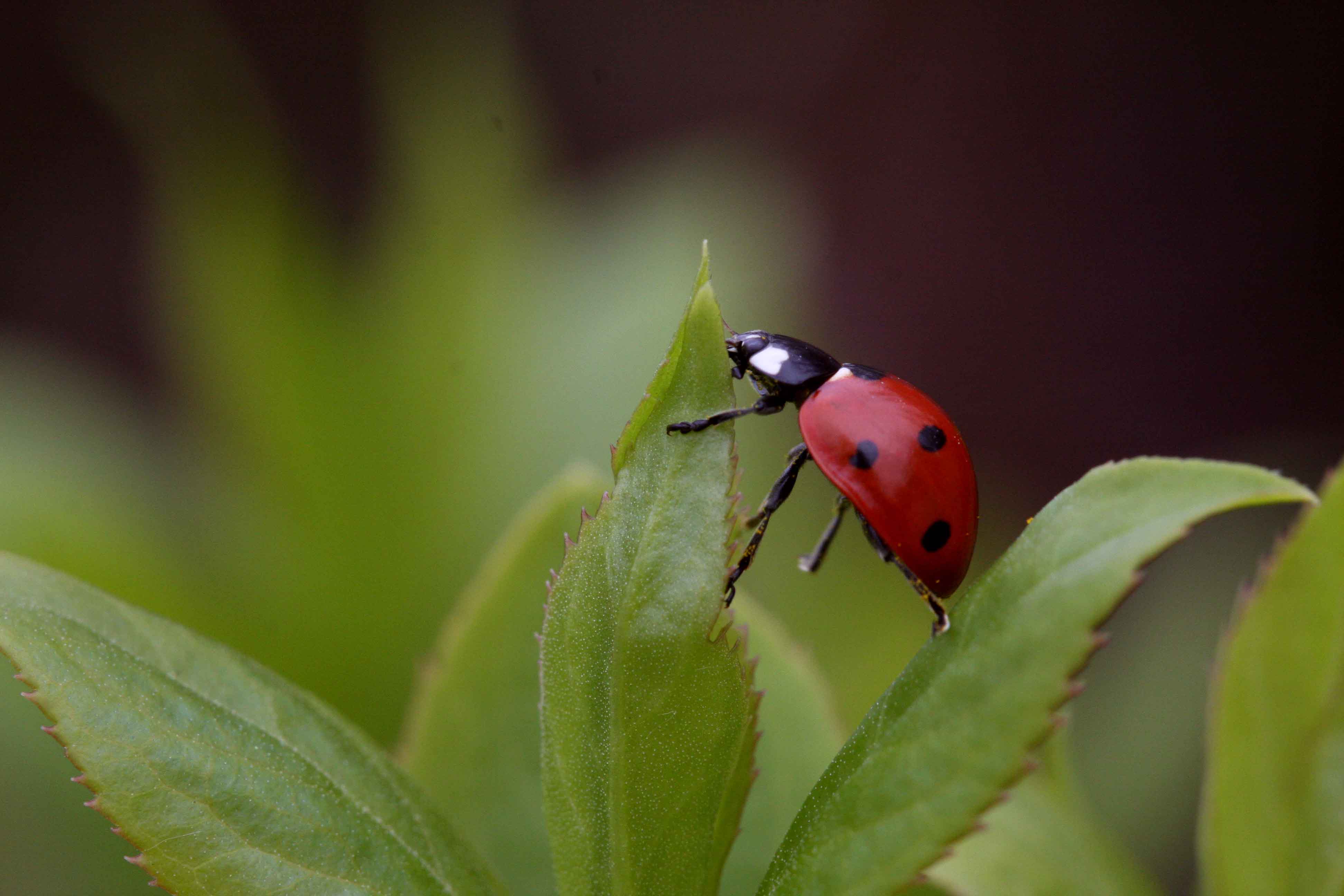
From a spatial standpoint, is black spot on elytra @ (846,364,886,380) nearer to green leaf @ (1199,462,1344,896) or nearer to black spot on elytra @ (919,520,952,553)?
black spot on elytra @ (919,520,952,553)

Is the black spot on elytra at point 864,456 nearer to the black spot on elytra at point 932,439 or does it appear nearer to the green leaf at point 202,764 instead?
the black spot on elytra at point 932,439

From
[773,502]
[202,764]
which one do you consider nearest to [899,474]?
[773,502]

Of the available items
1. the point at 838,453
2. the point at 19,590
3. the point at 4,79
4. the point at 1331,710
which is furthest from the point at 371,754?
the point at 4,79

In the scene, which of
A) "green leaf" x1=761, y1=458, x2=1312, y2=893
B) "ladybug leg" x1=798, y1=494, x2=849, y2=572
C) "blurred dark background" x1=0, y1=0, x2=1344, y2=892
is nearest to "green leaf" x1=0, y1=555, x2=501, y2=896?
"green leaf" x1=761, y1=458, x2=1312, y2=893

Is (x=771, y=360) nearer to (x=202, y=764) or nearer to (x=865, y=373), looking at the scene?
(x=865, y=373)

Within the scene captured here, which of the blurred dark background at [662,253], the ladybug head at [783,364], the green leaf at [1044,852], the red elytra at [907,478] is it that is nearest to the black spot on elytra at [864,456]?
the red elytra at [907,478]

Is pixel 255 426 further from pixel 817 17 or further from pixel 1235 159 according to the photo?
pixel 1235 159
